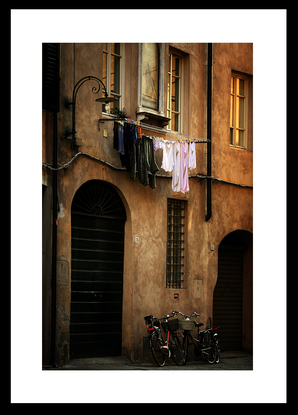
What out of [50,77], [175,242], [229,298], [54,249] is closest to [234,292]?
[229,298]

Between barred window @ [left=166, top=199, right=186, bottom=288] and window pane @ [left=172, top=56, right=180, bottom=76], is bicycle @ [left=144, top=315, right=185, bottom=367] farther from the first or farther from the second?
window pane @ [left=172, top=56, right=180, bottom=76]

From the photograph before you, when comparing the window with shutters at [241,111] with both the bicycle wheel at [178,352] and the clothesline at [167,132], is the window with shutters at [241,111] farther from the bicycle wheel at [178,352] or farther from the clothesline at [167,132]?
the bicycle wheel at [178,352]

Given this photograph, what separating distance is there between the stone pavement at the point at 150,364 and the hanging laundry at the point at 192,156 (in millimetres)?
4419

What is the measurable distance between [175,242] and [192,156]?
7.23 ft

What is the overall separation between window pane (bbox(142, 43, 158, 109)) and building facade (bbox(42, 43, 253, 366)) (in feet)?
0.08

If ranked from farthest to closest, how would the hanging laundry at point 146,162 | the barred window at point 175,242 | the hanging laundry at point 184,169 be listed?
1. the barred window at point 175,242
2. the hanging laundry at point 184,169
3. the hanging laundry at point 146,162

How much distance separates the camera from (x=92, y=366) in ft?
38.3

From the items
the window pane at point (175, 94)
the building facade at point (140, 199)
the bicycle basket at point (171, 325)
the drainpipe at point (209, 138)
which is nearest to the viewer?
the building facade at point (140, 199)

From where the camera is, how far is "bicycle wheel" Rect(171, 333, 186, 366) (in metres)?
13.2

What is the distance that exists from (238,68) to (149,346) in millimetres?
7939

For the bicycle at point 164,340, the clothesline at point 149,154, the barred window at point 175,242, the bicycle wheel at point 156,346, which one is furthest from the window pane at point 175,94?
the bicycle wheel at point 156,346

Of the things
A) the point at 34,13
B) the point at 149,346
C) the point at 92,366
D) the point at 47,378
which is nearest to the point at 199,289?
the point at 149,346

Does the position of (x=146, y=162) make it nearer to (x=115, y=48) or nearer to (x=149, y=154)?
(x=149, y=154)

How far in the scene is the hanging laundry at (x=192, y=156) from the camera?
13.7m
